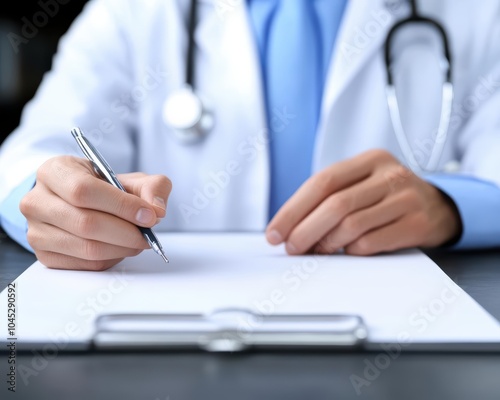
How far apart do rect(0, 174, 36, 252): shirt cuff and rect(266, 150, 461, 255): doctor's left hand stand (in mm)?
245

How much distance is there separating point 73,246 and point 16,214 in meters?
0.20

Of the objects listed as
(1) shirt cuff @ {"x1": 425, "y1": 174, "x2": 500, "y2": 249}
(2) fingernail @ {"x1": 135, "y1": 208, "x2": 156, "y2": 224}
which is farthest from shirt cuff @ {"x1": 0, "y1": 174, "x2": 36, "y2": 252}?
(1) shirt cuff @ {"x1": 425, "y1": 174, "x2": 500, "y2": 249}

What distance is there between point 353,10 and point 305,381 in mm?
776

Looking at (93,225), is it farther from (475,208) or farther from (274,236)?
(475,208)

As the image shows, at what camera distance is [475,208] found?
737 mm

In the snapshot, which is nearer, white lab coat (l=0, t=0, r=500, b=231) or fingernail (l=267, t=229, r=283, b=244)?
fingernail (l=267, t=229, r=283, b=244)

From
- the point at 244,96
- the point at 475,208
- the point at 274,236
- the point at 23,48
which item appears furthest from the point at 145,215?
the point at 23,48

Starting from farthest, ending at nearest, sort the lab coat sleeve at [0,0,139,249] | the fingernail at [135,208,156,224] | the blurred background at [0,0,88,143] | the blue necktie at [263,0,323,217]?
the blurred background at [0,0,88,143] < the blue necktie at [263,0,323,217] < the lab coat sleeve at [0,0,139,249] < the fingernail at [135,208,156,224]

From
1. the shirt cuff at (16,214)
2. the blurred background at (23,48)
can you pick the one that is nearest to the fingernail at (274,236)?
the shirt cuff at (16,214)

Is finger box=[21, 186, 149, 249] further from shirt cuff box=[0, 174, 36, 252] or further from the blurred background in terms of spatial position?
the blurred background

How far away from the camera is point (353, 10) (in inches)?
39.8

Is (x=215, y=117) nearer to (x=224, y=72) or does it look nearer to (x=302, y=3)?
(x=224, y=72)

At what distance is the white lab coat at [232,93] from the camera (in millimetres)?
1000

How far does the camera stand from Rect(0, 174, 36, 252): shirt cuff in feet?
2.25
